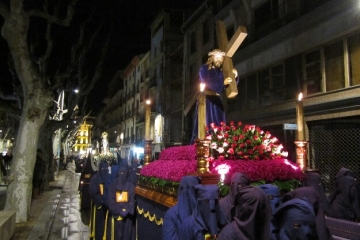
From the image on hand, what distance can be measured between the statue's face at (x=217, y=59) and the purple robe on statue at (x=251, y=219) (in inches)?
164

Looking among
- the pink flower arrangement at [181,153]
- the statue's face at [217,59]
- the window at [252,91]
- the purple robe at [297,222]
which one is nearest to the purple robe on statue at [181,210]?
the purple robe at [297,222]

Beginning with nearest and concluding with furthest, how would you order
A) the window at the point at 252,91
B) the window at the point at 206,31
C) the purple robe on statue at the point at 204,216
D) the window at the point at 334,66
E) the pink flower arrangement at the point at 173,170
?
the purple robe on statue at the point at 204,216, the pink flower arrangement at the point at 173,170, the window at the point at 334,66, the window at the point at 252,91, the window at the point at 206,31

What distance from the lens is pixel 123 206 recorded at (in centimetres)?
712

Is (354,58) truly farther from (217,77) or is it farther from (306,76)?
(217,77)

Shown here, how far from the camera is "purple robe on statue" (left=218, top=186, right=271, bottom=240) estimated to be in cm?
312

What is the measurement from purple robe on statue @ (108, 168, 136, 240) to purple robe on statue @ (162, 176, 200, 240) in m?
3.12

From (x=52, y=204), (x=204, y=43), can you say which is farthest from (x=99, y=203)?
(x=204, y=43)

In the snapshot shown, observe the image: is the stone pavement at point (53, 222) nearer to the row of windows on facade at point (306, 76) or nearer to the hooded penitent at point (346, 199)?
the hooded penitent at point (346, 199)

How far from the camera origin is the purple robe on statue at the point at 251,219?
10.2 feet

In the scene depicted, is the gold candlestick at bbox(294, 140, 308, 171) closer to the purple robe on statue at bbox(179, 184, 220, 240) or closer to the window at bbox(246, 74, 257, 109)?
the purple robe on statue at bbox(179, 184, 220, 240)

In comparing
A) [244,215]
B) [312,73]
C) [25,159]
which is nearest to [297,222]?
[244,215]

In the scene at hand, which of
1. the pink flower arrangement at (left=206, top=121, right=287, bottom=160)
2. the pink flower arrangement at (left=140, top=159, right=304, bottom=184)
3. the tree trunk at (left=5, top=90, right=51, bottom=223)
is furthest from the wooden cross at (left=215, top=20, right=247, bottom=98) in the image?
the tree trunk at (left=5, top=90, right=51, bottom=223)

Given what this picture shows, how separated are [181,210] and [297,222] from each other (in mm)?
1584

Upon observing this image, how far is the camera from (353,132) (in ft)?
42.6
